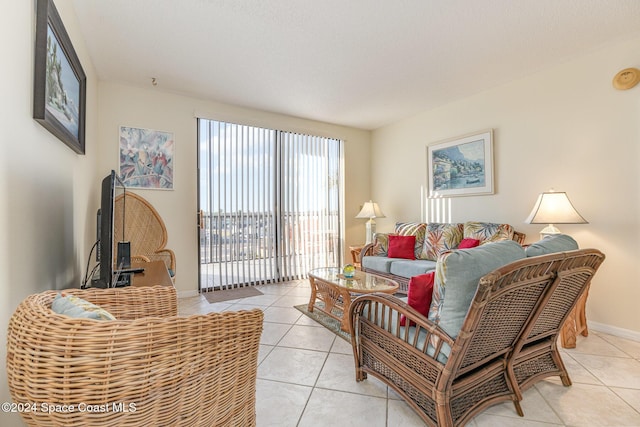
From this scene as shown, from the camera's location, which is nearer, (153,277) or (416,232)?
(153,277)

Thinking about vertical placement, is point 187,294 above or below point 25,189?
below

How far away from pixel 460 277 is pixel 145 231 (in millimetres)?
3239

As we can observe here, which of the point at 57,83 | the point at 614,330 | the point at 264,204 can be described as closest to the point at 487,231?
the point at 614,330

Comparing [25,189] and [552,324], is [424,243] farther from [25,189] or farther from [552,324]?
[25,189]

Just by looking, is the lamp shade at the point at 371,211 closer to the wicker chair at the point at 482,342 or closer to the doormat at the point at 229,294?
the doormat at the point at 229,294

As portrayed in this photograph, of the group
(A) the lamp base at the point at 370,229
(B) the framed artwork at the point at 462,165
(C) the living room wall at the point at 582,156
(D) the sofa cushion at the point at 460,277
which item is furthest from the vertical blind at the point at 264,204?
(D) the sofa cushion at the point at 460,277

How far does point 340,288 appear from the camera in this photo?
2.61 m

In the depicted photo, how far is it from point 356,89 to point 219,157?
6.52 feet

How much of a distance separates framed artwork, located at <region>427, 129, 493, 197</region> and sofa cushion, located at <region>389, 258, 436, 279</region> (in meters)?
1.09

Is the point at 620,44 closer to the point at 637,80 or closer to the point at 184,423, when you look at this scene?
the point at 637,80

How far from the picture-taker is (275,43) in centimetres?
253

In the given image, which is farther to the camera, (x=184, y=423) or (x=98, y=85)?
(x=98, y=85)

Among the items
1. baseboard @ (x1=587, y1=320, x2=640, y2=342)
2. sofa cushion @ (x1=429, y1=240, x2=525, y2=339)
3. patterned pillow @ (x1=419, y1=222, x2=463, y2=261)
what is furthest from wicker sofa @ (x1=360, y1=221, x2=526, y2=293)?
sofa cushion @ (x1=429, y1=240, x2=525, y2=339)

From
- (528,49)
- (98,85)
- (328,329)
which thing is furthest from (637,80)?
(98,85)
